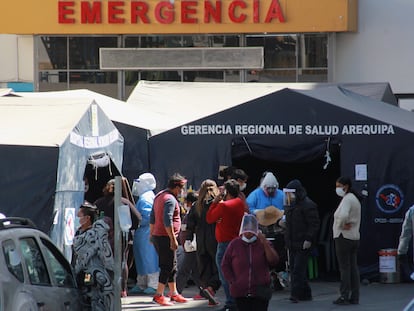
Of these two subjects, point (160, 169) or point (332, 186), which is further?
point (332, 186)

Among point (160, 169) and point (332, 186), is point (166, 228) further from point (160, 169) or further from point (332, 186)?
point (332, 186)

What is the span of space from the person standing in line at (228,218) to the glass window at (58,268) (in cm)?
359

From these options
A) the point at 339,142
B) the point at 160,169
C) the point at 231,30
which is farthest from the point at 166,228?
the point at 231,30

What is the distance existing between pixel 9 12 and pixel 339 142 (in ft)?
47.4

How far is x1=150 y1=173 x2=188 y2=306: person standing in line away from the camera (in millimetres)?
14146

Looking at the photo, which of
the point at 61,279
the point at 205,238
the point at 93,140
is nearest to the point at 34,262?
the point at 61,279

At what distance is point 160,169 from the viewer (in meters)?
16.9

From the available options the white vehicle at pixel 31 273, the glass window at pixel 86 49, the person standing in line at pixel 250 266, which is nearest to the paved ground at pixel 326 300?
the person standing in line at pixel 250 266

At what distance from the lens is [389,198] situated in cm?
1672

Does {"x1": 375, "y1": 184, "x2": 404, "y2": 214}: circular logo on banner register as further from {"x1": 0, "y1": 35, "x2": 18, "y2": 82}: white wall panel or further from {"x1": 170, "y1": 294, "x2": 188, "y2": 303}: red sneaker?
{"x1": 0, "y1": 35, "x2": 18, "y2": 82}: white wall panel

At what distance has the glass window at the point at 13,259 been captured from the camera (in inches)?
315

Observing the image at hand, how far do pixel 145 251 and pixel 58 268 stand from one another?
6373 mm

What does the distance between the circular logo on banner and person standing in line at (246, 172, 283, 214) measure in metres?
1.96

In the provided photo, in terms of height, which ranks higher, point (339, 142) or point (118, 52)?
point (118, 52)
